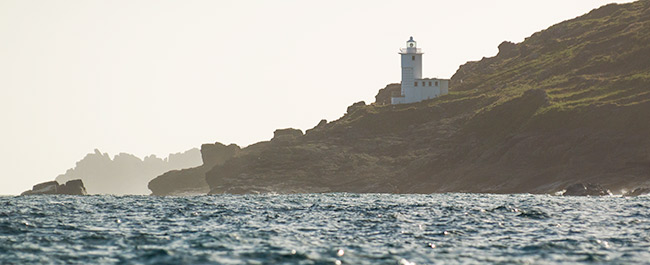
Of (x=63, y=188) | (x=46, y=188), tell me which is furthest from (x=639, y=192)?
(x=46, y=188)

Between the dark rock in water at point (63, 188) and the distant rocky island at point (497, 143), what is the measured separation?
2753 cm

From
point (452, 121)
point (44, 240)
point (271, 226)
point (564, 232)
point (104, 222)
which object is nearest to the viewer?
point (44, 240)

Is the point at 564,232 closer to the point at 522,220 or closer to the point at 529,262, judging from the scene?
the point at 522,220

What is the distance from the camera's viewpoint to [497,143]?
15600 cm

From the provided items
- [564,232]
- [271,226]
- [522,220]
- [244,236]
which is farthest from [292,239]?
[522,220]

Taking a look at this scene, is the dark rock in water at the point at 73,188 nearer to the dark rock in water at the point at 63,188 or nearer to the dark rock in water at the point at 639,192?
the dark rock in water at the point at 63,188

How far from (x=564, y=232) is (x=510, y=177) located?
99.1m

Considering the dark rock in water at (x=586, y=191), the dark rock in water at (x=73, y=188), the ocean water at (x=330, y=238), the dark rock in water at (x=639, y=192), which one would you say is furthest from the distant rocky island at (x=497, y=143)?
the ocean water at (x=330, y=238)

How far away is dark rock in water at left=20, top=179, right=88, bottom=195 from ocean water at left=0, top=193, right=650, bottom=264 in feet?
368

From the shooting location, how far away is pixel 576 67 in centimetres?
19388

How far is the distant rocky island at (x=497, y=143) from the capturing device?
450 feet

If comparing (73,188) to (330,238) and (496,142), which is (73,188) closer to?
(496,142)

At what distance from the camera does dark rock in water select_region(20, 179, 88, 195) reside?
550 ft

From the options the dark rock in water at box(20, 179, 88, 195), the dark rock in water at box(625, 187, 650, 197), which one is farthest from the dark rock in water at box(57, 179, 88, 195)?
the dark rock in water at box(625, 187, 650, 197)
